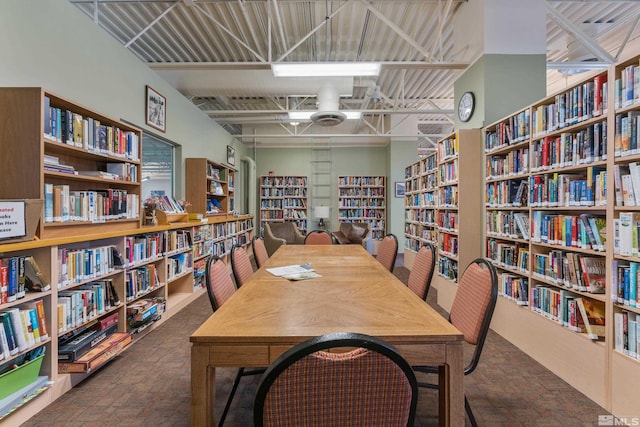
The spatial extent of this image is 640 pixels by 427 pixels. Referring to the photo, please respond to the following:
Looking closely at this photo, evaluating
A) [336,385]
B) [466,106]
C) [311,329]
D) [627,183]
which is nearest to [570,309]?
[627,183]

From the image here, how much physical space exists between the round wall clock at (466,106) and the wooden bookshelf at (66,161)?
12.6ft

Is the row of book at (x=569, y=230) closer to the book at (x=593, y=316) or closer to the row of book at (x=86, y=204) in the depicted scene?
the book at (x=593, y=316)

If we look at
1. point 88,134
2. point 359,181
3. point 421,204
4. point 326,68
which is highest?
point 326,68

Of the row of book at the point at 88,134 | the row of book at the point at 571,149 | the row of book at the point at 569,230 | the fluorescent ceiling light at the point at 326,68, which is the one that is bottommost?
the row of book at the point at 569,230

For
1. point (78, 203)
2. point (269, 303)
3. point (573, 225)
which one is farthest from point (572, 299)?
point (78, 203)

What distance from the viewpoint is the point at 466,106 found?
392 centimetres

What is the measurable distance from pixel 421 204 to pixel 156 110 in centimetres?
444

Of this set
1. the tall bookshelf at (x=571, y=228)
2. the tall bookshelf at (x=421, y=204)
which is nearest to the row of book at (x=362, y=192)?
the tall bookshelf at (x=421, y=204)

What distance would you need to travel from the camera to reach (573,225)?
2227 millimetres

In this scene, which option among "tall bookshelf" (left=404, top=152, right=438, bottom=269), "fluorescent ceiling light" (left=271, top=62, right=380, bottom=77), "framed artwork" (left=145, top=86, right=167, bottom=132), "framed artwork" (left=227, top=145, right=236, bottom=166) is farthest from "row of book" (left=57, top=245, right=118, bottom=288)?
"framed artwork" (left=227, top=145, right=236, bottom=166)

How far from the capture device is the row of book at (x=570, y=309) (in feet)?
6.76

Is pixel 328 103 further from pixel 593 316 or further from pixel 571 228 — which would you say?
pixel 593 316

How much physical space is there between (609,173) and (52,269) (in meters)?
3.61

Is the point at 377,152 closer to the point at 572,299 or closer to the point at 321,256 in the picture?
the point at 321,256
